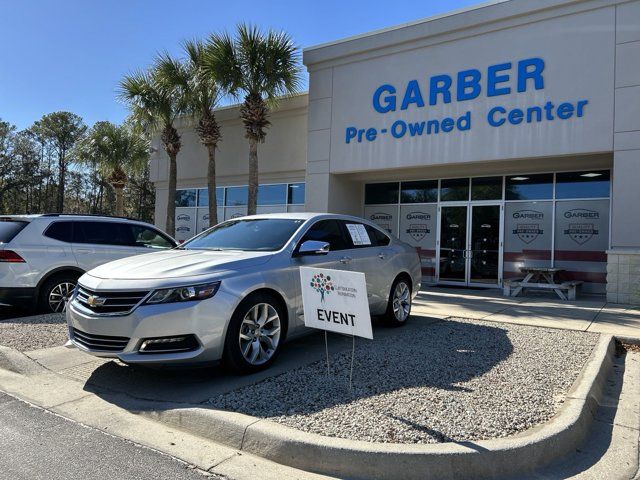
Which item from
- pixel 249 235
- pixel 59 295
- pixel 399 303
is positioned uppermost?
pixel 249 235

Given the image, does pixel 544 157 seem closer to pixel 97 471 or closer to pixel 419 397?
pixel 419 397

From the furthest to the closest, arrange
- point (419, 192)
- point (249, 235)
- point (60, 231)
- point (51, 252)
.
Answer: point (419, 192), point (60, 231), point (51, 252), point (249, 235)

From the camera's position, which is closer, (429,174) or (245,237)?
(245,237)

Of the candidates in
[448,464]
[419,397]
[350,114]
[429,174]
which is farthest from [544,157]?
[448,464]

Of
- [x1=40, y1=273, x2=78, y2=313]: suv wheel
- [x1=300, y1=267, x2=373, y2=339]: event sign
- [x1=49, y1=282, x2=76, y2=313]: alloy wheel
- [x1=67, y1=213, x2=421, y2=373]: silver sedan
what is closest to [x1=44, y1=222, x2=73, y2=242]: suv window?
[x1=40, y1=273, x2=78, y2=313]: suv wheel

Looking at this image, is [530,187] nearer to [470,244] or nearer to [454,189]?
[454,189]

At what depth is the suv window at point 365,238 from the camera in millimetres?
6663

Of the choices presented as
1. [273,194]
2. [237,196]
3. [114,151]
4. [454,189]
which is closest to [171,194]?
[237,196]

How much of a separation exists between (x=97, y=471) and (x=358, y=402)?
1965 millimetres

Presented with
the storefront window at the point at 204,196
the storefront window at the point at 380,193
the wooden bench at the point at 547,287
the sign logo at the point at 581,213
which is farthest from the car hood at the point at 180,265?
the storefront window at the point at 204,196

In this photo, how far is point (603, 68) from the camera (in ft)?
35.5

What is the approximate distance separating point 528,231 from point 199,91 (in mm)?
10508

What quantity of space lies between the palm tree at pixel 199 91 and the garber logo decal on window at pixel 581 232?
10261mm

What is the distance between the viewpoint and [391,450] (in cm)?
317
